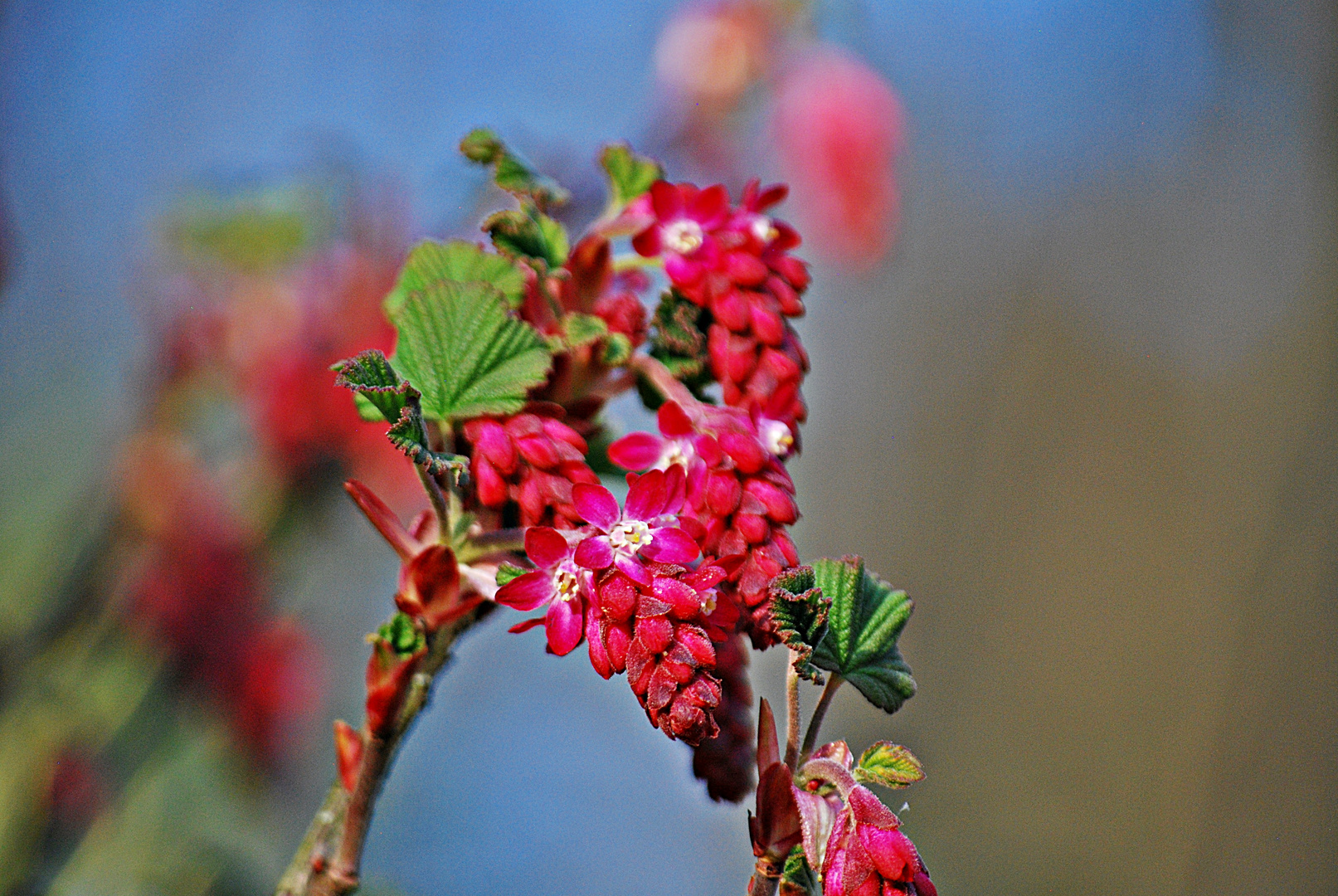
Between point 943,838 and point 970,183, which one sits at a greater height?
point 970,183

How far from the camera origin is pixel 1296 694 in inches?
85.0

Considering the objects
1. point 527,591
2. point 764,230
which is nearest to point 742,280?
point 764,230

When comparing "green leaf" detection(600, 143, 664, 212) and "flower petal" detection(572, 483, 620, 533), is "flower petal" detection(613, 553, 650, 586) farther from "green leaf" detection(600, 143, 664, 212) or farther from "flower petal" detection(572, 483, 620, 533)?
"green leaf" detection(600, 143, 664, 212)

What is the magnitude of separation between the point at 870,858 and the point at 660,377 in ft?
0.55

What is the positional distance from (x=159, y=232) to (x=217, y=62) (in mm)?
395

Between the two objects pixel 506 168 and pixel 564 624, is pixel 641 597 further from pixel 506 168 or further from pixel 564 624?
pixel 506 168

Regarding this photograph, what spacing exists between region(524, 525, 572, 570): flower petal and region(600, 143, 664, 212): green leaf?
185 millimetres

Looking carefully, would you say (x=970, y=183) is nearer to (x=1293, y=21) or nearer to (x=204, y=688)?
(x=1293, y=21)

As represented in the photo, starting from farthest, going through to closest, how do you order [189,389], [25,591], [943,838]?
[943,838] → [189,389] → [25,591]

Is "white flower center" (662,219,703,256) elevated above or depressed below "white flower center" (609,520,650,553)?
above

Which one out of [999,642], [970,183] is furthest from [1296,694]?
[970,183]

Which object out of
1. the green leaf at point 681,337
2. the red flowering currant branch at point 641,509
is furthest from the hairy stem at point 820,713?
the green leaf at point 681,337

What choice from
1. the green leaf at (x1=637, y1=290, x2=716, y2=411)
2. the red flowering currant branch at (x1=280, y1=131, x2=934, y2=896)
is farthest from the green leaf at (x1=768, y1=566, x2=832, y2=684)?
the green leaf at (x1=637, y1=290, x2=716, y2=411)

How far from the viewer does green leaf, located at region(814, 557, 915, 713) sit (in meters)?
0.28
